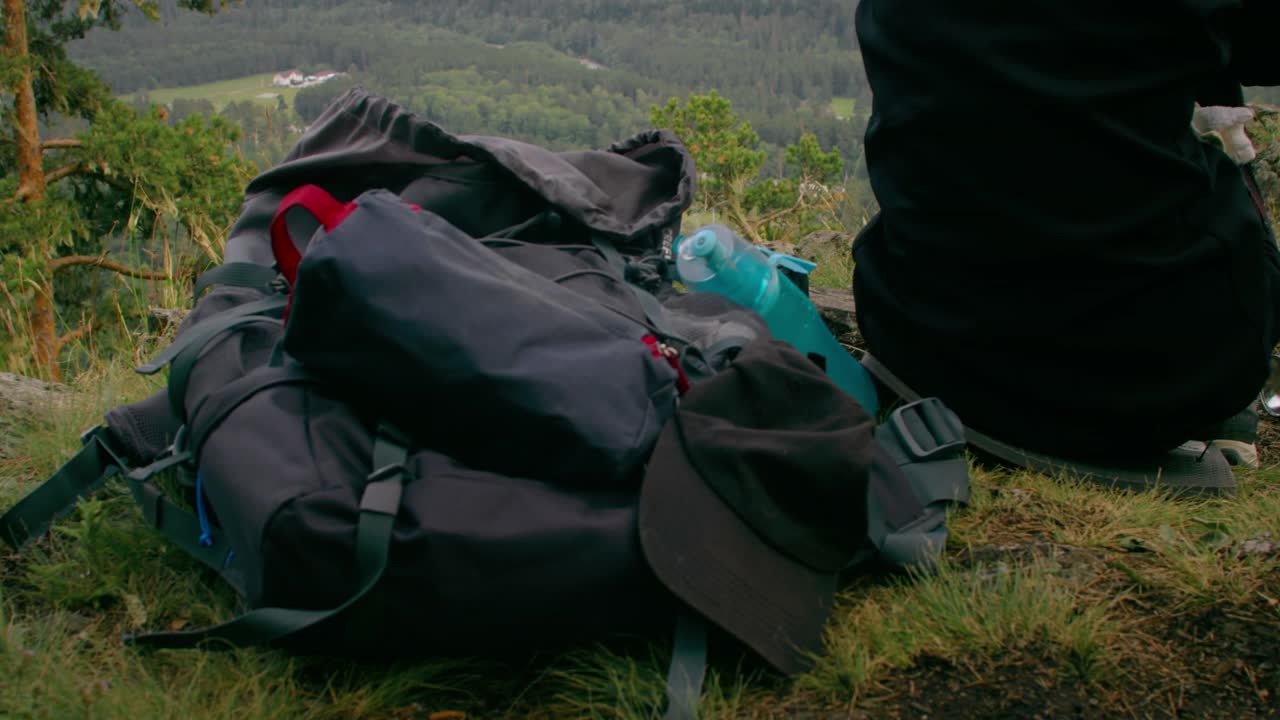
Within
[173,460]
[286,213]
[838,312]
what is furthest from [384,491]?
[838,312]

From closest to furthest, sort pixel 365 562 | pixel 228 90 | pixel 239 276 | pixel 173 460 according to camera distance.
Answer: pixel 365 562, pixel 173 460, pixel 239 276, pixel 228 90

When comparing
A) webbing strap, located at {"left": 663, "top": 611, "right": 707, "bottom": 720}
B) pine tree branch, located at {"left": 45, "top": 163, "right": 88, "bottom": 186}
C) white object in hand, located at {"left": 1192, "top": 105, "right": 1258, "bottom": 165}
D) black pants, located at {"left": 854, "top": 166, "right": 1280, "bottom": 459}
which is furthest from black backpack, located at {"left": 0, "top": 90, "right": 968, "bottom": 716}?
pine tree branch, located at {"left": 45, "top": 163, "right": 88, "bottom": 186}

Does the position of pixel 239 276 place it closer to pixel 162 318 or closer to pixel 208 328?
pixel 208 328

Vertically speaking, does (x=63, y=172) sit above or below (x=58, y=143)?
below

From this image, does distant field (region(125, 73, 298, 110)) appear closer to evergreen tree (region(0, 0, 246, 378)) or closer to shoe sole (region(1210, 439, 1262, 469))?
evergreen tree (region(0, 0, 246, 378))

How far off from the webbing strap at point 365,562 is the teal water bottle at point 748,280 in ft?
4.32

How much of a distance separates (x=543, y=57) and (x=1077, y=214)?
8393 cm

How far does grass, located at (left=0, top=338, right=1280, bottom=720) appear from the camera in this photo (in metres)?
1.45

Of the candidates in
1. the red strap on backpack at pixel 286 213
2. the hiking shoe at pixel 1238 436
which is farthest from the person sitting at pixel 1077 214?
the red strap on backpack at pixel 286 213

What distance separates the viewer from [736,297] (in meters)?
2.62

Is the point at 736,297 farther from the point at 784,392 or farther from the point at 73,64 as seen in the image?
the point at 73,64

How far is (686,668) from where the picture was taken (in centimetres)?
143

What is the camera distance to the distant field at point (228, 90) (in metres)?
59.8

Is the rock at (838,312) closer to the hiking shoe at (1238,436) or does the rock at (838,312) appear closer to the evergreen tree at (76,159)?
the hiking shoe at (1238,436)
